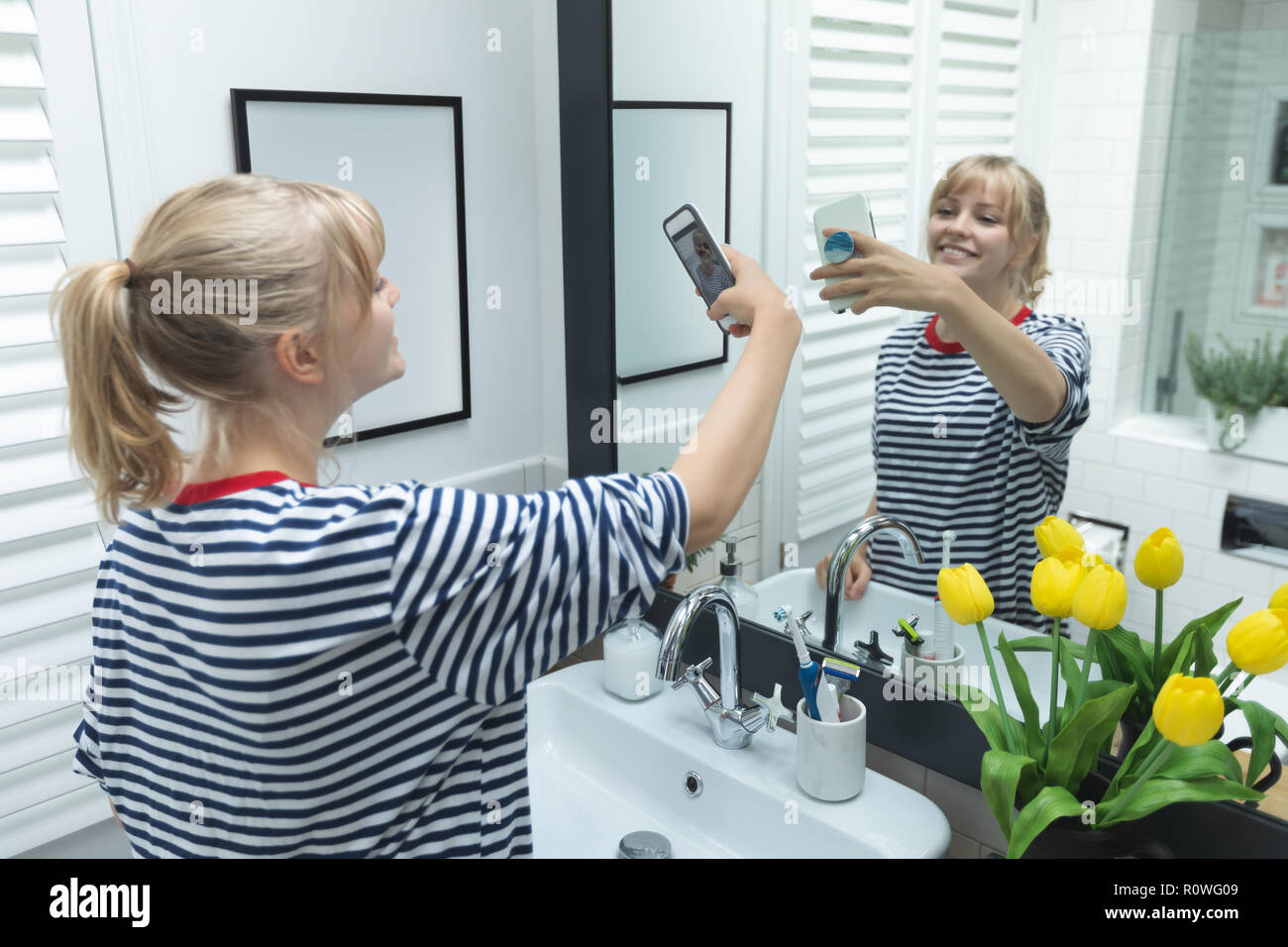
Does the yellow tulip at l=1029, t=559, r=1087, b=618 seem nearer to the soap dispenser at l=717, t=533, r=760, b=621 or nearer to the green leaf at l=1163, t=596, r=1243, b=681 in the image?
the green leaf at l=1163, t=596, r=1243, b=681

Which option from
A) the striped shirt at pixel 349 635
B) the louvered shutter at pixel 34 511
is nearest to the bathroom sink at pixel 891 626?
the striped shirt at pixel 349 635

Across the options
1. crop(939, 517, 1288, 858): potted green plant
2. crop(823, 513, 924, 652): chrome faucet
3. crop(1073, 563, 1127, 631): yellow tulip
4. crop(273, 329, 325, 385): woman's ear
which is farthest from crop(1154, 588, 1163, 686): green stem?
crop(273, 329, 325, 385): woman's ear

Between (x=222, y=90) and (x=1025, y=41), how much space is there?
86cm

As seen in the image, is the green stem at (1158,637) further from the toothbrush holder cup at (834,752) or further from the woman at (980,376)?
the toothbrush holder cup at (834,752)

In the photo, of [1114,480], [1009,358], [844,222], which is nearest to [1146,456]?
[1114,480]

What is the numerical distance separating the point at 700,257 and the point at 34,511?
0.77 m

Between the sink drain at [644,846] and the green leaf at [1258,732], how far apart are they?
0.56 m

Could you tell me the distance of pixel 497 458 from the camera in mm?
1501

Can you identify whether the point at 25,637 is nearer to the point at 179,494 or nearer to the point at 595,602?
the point at 179,494

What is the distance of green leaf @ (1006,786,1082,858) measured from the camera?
0.74m

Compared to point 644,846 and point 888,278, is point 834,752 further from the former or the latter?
point 888,278

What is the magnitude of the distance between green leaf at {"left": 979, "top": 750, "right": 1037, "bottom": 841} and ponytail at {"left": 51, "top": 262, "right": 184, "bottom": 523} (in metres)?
0.65

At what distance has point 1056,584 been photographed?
0.75 meters

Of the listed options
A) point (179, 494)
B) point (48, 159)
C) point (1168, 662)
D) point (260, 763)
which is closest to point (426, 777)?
point (260, 763)
